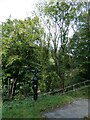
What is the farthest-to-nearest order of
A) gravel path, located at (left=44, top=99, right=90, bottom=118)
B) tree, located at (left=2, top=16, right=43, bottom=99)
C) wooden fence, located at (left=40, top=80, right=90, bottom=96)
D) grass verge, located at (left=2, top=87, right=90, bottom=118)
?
tree, located at (left=2, top=16, right=43, bottom=99), wooden fence, located at (left=40, top=80, right=90, bottom=96), gravel path, located at (left=44, top=99, right=90, bottom=118), grass verge, located at (left=2, top=87, right=90, bottom=118)

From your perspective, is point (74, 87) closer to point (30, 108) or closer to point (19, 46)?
point (19, 46)

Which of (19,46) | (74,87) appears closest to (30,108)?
(74,87)

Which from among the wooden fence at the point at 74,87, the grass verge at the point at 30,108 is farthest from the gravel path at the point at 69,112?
the wooden fence at the point at 74,87

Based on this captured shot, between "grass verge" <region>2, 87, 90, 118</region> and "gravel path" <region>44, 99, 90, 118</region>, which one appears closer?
"grass verge" <region>2, 87, 90, 118</region>

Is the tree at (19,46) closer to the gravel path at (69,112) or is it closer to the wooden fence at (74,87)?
the wooden fence at (74,87)

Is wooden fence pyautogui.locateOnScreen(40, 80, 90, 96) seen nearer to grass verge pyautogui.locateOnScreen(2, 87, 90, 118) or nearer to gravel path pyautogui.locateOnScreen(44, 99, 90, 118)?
grass verge pyautogui.locateOnScreen(2, 87, 90, 118)

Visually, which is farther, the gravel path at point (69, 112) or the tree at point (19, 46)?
the tree at point (19, 46)

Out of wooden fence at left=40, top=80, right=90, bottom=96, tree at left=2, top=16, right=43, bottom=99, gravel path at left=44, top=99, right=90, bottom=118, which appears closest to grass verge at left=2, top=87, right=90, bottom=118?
gravel path at left=44, top=99, right=90, bottom=118

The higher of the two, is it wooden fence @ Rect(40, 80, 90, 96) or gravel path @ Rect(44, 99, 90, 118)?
wooden fence @ Rect(40, 80, 90, 96)

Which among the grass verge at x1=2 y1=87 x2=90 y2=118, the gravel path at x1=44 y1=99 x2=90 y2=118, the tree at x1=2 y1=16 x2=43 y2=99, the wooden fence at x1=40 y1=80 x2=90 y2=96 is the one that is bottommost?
the gravel path at x1=44 y1=99 x2=90 y2=118

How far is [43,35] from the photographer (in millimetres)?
17000

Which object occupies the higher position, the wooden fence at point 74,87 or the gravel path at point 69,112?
the wooden fence at point 74,87

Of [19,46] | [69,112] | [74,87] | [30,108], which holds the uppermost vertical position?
[19,46]

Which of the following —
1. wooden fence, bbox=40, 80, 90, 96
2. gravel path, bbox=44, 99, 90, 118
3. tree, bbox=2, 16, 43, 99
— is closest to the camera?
gravel path, bbox=44, 99, 90, 118
